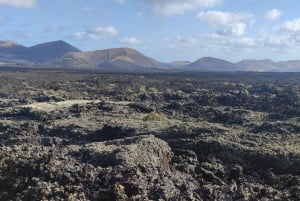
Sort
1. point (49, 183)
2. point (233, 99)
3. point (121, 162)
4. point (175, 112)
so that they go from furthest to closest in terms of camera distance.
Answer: point (233, 99), point (175, 112), point (121, 162), point (49, 183)

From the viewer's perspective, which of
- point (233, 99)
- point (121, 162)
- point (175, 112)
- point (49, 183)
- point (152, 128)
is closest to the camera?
point (49, 183)

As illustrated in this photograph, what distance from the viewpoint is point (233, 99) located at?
45.1 m

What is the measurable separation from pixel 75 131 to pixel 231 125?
895 centimetres

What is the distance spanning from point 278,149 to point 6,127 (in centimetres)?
1549

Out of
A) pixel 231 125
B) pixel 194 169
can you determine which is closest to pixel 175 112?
pixel 231 125

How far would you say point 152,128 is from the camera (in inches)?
1055

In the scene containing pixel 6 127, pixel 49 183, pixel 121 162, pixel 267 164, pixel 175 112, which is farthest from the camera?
pixel 175 112

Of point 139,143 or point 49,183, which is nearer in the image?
point 49,183

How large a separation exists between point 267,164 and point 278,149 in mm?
1443

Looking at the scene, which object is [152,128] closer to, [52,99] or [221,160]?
[221,160]

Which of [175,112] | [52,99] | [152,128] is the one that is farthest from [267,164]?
[52,99]

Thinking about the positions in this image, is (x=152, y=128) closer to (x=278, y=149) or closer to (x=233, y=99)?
(x=278, y=149)

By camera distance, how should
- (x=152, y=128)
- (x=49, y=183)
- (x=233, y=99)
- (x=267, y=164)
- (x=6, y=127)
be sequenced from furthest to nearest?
(x=233, y=99)
(x=6, y=127)
(x=152, y=128)
(x=267, y=164)
(x=49, y=183)

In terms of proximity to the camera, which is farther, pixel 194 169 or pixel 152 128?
pixel 152 128
